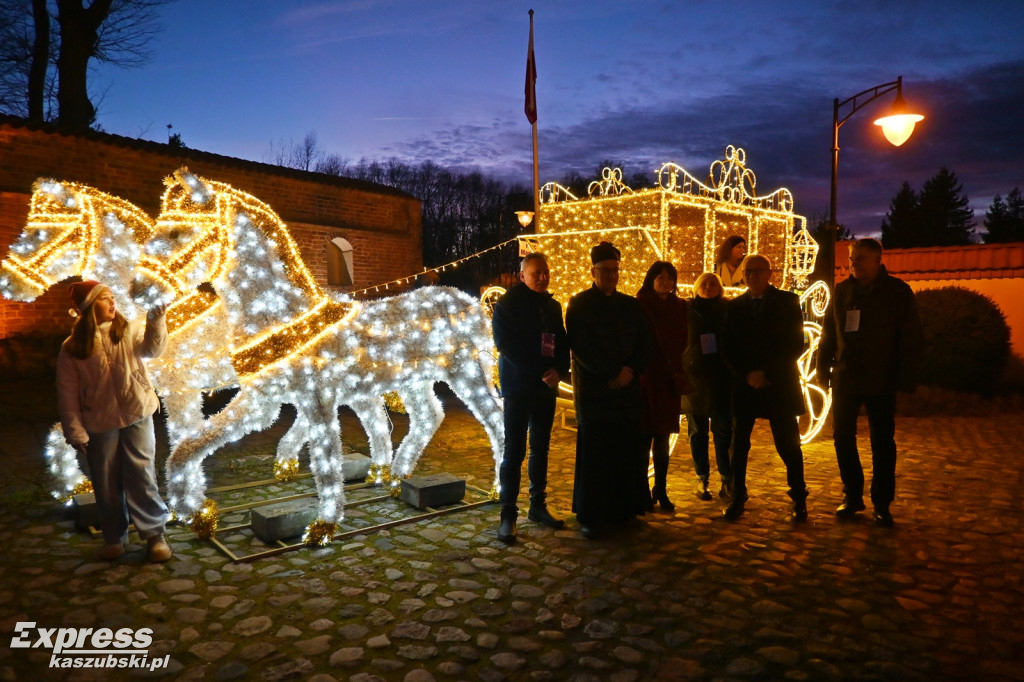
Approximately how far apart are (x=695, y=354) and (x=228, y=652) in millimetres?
4012

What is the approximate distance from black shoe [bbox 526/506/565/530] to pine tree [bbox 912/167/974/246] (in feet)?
148

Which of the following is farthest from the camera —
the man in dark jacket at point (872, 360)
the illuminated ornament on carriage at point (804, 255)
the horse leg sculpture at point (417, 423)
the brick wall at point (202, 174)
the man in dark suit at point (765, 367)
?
the brick wall at point (202, 174)

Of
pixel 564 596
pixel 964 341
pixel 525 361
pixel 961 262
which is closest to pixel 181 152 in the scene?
pixel 525 361

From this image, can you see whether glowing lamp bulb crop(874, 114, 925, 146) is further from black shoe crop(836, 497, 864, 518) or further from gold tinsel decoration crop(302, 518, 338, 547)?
gold tinsel decoration crop(302, 518, 338, 547)

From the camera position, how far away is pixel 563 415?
875cm

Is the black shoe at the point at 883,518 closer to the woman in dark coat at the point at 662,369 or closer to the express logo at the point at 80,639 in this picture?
the woman in dark coat at the point at 662,369

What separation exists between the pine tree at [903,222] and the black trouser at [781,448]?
42.8 meters

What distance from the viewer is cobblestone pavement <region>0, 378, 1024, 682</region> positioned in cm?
322

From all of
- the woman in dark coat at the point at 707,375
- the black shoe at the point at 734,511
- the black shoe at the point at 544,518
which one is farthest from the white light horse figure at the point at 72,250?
the black shoe at the point at 734,511

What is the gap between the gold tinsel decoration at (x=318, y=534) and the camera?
469 centimetres

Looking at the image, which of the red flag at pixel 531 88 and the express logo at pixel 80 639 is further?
the red flag at pixel 531 88

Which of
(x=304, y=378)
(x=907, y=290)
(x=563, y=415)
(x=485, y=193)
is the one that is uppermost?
(x=485, y=193)

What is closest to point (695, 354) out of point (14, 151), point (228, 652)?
point (228, 652)

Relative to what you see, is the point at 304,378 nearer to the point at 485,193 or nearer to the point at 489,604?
the point at 489,604
